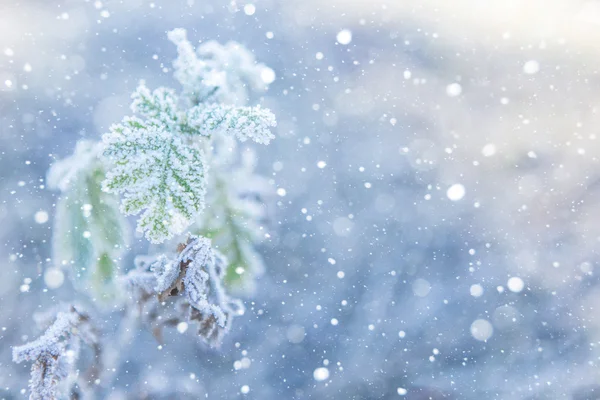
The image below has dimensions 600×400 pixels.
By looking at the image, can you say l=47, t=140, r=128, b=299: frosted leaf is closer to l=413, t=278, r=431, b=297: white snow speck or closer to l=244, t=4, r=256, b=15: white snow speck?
l=244, t=4, r=256, b=15: white snow speck

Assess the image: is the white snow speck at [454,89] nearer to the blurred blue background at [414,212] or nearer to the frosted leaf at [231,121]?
the blurred blue background at [414,212]

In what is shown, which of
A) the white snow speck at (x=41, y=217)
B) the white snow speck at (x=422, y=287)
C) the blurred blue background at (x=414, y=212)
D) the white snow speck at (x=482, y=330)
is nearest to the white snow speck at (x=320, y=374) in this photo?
the blurred blue background at (x=414, y=212)

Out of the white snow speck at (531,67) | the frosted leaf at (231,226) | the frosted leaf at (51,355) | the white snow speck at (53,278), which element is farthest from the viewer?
the white snow speck at (531,67)

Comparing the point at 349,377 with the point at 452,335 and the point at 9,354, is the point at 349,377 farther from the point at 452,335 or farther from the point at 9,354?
the point at 9,354

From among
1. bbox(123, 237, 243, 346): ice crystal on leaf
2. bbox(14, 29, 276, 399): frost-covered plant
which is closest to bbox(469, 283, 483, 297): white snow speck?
bbox(14, 29, 276, 399): frost-covered plant

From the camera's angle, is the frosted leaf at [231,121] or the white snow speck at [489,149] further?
the white snow speck at [489,149]

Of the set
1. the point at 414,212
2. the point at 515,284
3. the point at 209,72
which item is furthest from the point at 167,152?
the point at 515,284

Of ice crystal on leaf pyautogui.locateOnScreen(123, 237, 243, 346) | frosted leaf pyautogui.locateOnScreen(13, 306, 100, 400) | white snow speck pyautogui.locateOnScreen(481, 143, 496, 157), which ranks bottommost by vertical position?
frosted leaf pyautogui.locateOnScreen(13, 306, 100, 400)

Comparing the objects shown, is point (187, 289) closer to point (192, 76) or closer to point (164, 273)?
point (164, 273)
